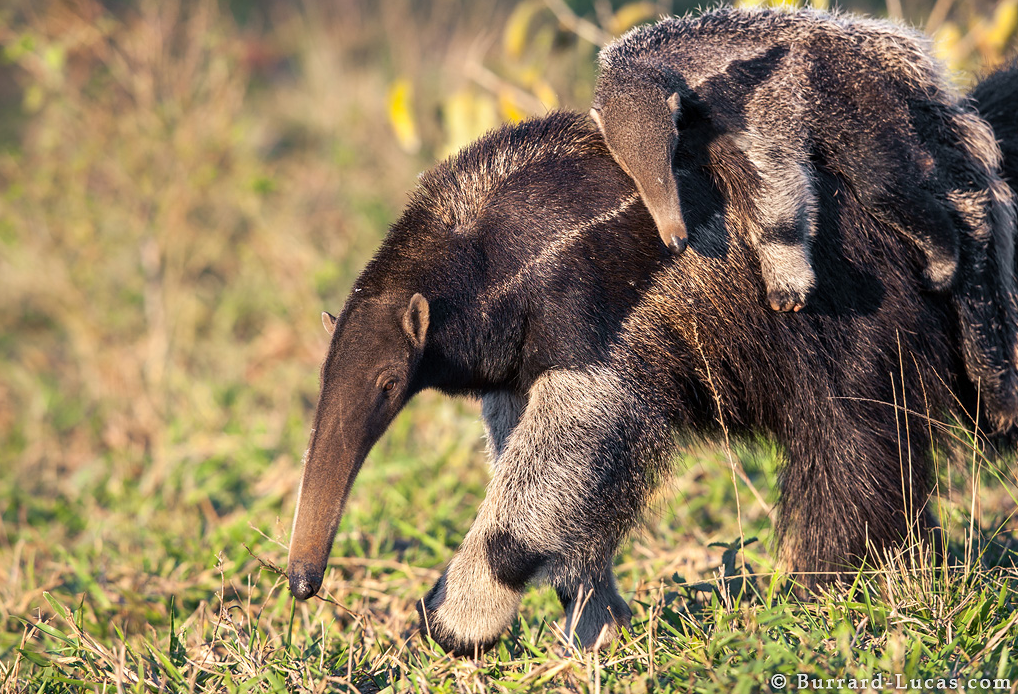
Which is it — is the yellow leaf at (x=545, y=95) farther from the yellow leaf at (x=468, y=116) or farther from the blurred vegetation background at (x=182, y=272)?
the yellow leaf at (x=468, y=116)

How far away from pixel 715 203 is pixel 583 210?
0.45 meters

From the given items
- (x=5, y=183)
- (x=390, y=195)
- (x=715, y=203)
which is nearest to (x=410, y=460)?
(x=715, y=203)

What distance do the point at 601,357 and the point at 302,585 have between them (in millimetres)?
1171

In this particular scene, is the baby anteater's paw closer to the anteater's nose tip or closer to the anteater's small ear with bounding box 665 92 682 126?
the anteater's small ear with bounding box 665 92 682 126

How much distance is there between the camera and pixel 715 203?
3115 mm

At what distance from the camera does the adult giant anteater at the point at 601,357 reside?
2.97 metres

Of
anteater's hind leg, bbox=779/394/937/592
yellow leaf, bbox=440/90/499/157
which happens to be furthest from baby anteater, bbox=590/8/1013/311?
yellow leaf, bbox=440/90/499/157

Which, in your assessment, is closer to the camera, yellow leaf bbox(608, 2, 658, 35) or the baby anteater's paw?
the baby anteater's paw

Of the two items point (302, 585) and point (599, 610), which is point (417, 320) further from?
point (599, 610)

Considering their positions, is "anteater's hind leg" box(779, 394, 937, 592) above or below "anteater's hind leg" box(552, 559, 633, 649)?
above

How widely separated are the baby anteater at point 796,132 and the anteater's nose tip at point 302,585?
59.6 inches

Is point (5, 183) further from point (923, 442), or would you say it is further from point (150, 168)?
point (923, 442)

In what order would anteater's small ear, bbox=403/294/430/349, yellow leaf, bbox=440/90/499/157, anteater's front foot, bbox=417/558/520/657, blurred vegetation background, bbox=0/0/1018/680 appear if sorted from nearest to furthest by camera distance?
anteater's small ear, bbox=403/294/430/349 → anteater's front foot, bbox=417/558/520/657 → blurred vegetation background, bbox=0/0/1018/680 → yellow leaf, bbox=440/90/499/157

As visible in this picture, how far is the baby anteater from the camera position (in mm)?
2945
